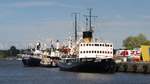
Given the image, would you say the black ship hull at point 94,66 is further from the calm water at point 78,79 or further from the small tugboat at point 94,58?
the calm water at point 78,79

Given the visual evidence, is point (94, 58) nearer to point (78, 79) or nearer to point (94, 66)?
point (94, 66)

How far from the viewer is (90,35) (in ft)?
511

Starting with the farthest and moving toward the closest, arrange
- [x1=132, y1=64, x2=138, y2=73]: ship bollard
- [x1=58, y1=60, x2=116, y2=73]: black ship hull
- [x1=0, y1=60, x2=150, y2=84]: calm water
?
[x1=132, y1=64, x2=138, y2=73]: ship bollard
[x1=58, y1=60, x2=116, y2=73]: black ship hull
[x1=0, y1=60, x2=150, y2=84]: calm water

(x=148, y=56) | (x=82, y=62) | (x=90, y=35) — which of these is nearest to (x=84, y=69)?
(x=82, y=62)

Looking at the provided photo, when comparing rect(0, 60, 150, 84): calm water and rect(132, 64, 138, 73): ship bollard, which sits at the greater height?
rect(132, 64, 138, 73): ship bollard

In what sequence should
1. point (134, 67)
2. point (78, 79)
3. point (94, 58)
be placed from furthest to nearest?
point (134, 67) < point (94, 58) < point (78, 79)

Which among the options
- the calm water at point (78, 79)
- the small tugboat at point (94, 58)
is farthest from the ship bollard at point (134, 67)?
the calm water at point (78, 79)

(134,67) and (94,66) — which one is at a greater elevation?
(94,66)

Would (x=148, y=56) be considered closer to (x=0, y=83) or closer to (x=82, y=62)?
(x=82, y=62)

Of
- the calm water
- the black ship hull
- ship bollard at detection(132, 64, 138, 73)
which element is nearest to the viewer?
the calm water

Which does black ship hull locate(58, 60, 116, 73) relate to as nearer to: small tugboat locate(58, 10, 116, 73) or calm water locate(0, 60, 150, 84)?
small tugboat locate(58, 10, 116, 73)

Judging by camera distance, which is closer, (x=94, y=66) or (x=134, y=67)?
(x=94, y=66)

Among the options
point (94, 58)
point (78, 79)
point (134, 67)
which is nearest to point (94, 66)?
point (94, 58)

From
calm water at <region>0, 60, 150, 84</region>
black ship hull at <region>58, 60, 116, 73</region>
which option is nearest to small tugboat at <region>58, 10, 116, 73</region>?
black ship hull at <region>58, 60, 116, 73</region>
